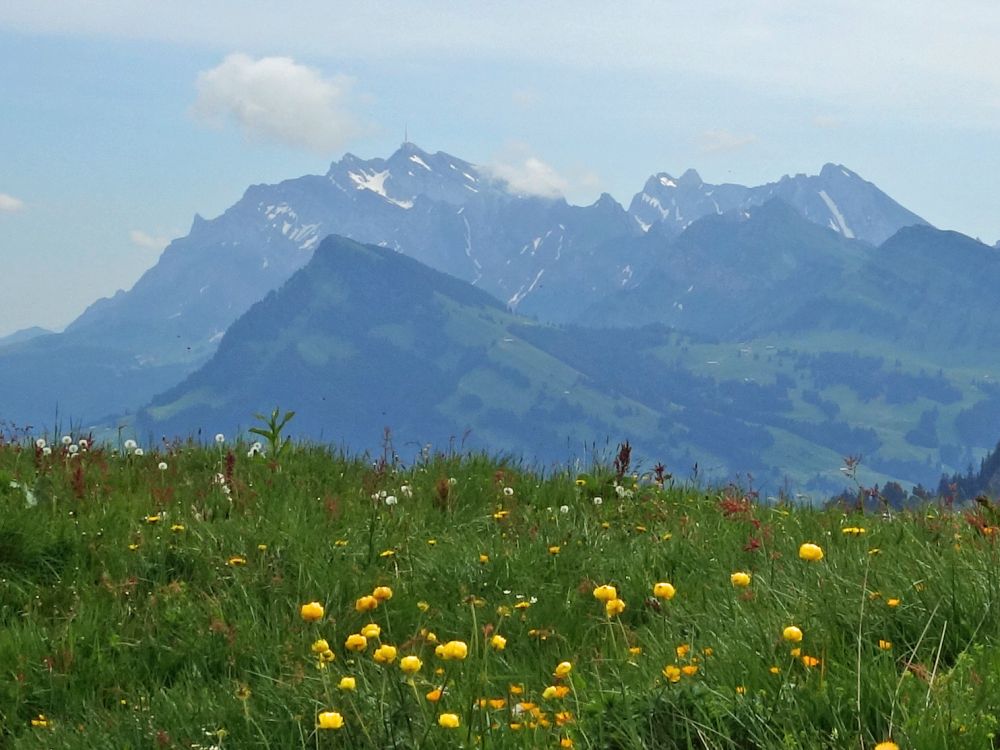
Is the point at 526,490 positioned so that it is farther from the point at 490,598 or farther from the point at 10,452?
the point at 10,452

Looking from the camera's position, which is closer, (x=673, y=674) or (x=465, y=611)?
(x=673, y=674)

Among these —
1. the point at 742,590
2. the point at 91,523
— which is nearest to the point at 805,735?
the point at 742,590

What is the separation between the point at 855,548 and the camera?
20.7 feet

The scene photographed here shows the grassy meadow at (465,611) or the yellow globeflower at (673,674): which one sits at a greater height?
the yellow globeflower at (673,674)

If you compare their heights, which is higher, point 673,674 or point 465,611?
point 673,674

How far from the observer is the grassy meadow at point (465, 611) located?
3.61 metres

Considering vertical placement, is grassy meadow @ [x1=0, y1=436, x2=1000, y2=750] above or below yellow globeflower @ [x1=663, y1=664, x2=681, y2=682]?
below

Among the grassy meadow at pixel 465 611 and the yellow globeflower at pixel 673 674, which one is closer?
the grassy meadow at pixel 465 611

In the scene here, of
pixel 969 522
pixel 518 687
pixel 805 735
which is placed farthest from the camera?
pixel 969 522

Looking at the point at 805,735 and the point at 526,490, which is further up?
the point at 805,735

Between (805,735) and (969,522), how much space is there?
4642 millimetres

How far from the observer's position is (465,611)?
19.8 ft

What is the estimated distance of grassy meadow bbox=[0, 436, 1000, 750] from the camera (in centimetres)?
361

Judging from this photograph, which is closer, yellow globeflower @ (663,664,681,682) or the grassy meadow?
the grassy meadow
